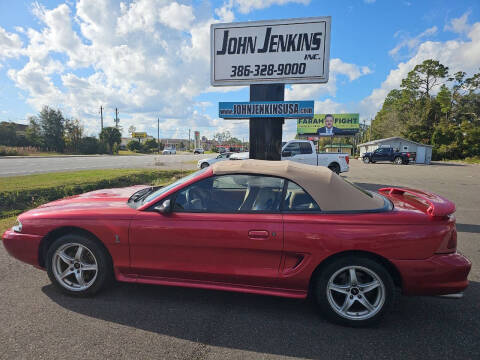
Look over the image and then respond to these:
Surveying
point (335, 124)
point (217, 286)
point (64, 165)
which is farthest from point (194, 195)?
point (335, 124)

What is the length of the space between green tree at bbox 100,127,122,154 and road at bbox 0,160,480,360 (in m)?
56.4

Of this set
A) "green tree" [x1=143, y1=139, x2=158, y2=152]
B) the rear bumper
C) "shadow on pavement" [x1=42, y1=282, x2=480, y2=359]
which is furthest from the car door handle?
"green tree" [x1=143, y1=139, x2=158, y2=152]

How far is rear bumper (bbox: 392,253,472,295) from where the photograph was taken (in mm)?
2213

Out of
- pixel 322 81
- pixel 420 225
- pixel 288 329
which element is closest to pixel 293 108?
pixel 322 81

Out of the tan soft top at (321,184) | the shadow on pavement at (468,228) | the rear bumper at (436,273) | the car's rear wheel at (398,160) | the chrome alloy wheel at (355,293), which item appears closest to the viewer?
the rear bumper at (436,273)

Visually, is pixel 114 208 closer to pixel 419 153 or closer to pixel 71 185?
pixel 71 185

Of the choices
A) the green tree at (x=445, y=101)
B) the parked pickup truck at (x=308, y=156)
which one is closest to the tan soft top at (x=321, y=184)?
the parked pickup truck at (x=308, y=156)

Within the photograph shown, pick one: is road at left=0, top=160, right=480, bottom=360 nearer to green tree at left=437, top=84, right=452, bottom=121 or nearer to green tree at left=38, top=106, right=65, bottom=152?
green tree at left=437, top=84, right=452, bottom=121

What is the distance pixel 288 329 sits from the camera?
2.30 meters

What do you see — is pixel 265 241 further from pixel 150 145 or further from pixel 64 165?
pixel 150 145

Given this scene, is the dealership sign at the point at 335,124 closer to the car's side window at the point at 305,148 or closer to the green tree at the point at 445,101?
the green tree at the point at 445,101

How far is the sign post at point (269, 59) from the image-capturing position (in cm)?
669

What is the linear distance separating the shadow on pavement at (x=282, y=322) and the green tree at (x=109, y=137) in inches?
2233

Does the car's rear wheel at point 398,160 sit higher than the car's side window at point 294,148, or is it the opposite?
the car's side window at point 294,148
